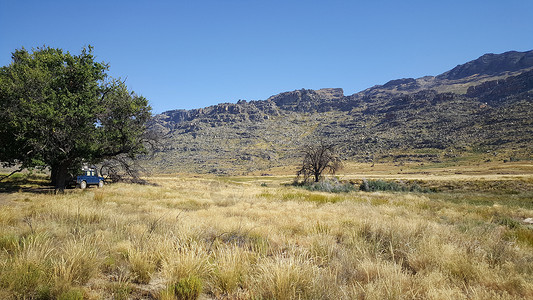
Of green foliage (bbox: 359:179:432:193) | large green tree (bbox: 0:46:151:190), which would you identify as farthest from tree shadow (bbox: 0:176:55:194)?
green foliage (bbox: 359:179:432:193)

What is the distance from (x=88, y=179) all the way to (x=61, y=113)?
10.9 m

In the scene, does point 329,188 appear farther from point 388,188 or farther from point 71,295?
point 71,295

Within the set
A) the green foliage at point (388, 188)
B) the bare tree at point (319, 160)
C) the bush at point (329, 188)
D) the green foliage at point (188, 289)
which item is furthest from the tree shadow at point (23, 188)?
the green foliage at point (388, 188)

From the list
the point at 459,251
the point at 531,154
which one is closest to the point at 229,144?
the point at 531,154

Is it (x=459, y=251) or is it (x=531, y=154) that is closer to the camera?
(x=459, y=251)

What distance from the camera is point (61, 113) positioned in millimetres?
14688

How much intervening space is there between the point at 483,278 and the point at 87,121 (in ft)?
66.2

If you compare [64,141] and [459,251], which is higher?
[64,141]

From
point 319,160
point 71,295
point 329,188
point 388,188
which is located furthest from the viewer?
point 319,160

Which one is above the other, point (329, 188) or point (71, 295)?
point (71, 295)

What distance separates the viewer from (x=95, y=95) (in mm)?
18109

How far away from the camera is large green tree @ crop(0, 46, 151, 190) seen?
1416 cm

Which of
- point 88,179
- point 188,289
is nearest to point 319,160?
point 88,179

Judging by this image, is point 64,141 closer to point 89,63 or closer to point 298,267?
point 89,63
